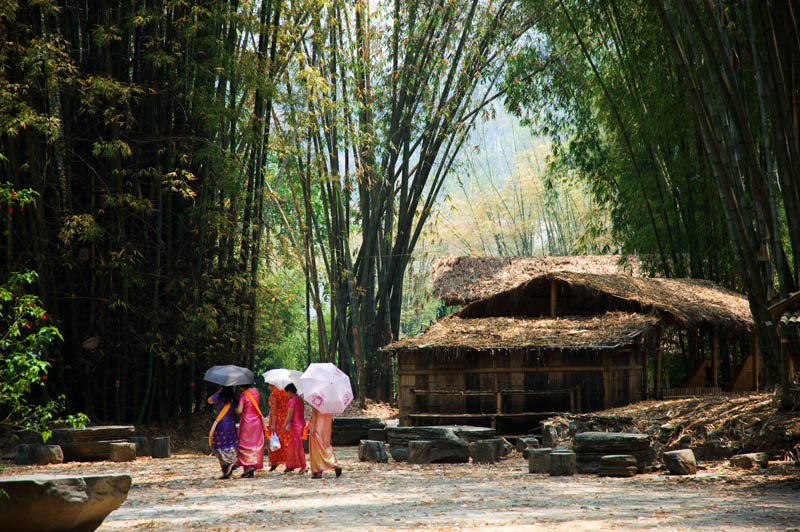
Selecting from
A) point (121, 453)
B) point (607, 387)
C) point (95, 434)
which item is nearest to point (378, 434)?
point (607, 387)

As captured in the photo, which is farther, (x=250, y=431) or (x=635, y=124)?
(x=635, y=124)

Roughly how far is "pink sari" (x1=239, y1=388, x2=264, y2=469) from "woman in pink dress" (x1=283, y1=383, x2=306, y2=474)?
1.08ft

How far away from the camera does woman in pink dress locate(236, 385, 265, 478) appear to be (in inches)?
346

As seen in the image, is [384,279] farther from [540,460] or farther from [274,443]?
[540,460]

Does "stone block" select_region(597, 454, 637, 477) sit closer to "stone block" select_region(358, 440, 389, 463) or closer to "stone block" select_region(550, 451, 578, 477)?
"stone block" select_region(550, 451, 578, 477)

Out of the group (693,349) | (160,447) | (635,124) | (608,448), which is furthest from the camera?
(693,349)

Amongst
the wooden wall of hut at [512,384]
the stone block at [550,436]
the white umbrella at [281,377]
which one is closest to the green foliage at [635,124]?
the wooden wall of hut at [512,384]

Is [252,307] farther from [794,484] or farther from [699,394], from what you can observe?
[794,484]

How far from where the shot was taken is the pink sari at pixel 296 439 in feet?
30.2

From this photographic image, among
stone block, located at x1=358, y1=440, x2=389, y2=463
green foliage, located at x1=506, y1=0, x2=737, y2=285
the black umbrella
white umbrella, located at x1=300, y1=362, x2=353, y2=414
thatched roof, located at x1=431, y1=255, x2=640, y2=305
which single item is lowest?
stone block, located at x1=358, y1=440, x2=389, y2=463

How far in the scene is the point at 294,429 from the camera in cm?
927

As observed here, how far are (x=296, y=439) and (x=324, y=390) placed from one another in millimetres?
1067

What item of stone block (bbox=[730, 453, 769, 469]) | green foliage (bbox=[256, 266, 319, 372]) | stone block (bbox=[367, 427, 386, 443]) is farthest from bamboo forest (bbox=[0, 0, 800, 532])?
green foliage (bbox=[256, 266, 319, 372])

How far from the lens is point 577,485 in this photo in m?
7.74
